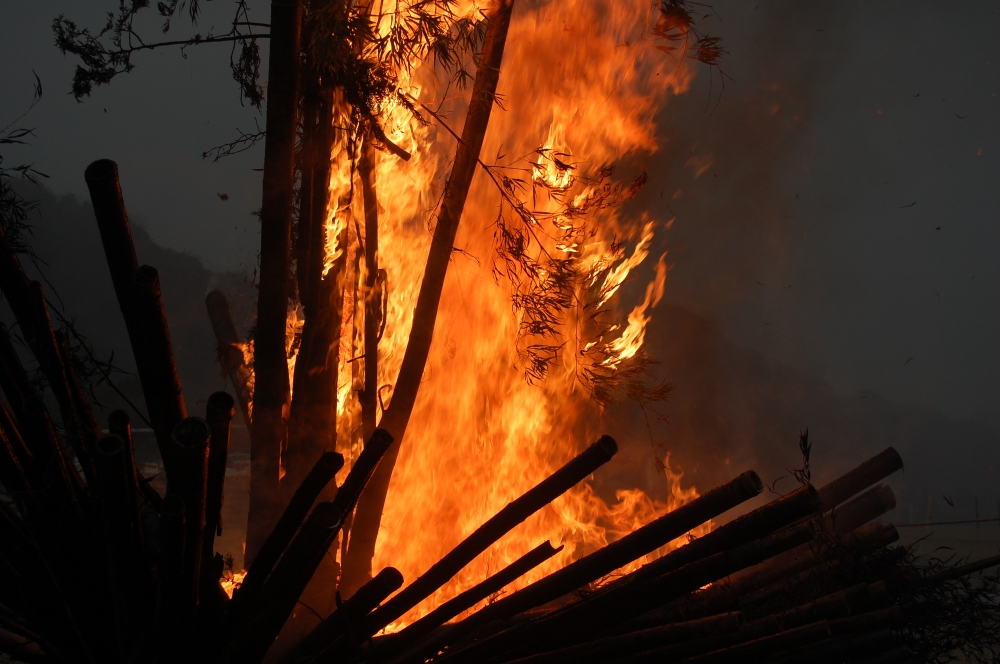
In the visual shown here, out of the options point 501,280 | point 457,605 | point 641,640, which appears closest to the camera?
point 641,640

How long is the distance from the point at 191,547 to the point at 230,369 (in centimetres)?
424

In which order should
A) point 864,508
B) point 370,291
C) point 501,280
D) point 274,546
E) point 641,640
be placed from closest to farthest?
point 274,546
point 641,640
point 864,508
point 370,291
point 501,280

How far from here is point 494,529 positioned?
2.08m

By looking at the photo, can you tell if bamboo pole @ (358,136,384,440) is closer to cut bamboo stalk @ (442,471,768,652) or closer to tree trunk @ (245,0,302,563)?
tree trunk @ (245,0,302,563)

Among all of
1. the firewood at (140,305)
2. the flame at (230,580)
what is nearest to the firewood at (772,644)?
the firewood at (140,305)

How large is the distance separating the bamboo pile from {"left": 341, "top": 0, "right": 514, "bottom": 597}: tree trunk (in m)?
2.31

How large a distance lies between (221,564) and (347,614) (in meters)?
0.47

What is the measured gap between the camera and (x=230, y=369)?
18.4 feet

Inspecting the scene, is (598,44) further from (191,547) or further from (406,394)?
(191,547)

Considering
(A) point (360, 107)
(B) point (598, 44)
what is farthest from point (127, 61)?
(B) point (598, 44)

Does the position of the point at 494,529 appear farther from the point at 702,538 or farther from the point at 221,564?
the point at 221,564

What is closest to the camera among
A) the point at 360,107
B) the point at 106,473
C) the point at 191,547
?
the point at 106,473

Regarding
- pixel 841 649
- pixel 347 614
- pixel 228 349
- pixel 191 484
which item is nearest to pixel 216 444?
pixel 191 484

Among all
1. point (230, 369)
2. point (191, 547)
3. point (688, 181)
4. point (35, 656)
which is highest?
point (688, 181)
